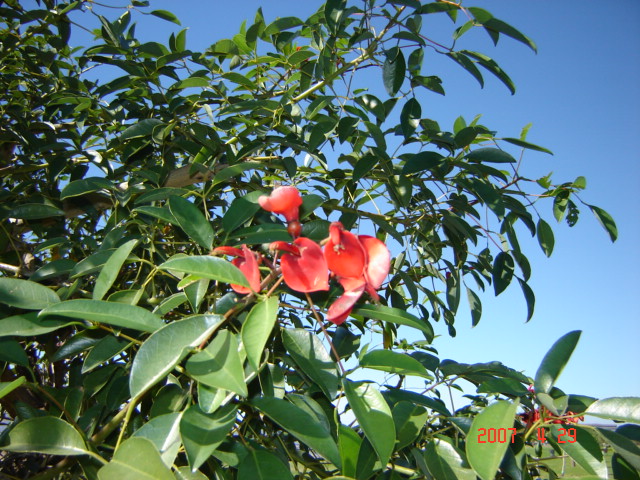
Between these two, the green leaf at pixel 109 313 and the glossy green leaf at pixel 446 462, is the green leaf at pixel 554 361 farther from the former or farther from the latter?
the green leaf at pixel 109 313

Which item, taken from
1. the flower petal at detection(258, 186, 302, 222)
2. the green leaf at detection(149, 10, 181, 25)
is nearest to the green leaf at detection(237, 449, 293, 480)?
the flower petal at detection(258, 186, 302, 222)

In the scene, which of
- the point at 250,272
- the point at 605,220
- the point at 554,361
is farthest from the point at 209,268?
the point at 605,220

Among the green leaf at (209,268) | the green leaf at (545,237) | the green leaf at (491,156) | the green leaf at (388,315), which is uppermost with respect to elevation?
the green leaf at (491,156)

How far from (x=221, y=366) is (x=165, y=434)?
0.14 m

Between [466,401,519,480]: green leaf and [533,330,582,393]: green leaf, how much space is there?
0.11 meters

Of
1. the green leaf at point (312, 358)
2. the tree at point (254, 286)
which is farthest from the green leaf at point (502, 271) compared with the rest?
the green leaf at point (312, 358)

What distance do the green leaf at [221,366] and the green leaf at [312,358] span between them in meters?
0.13

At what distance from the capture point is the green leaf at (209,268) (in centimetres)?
62

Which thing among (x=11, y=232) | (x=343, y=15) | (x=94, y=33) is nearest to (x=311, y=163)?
(x=343, y=15)

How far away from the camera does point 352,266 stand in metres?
0.61

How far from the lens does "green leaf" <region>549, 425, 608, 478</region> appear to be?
2.20 ft

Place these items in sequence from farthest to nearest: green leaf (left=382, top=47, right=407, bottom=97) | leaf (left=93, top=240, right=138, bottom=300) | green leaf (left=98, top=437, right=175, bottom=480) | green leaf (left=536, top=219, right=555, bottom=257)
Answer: green leaf (left=536, top=219, right=555, bottom=257), green leaf (left=382, top=47, right=407, bottom=97), leaf (left=93, top=240, right=138, bottom=300), green leaf (left=98, top=437, right=175, bottom=480)

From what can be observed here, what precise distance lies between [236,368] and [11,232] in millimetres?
1140
